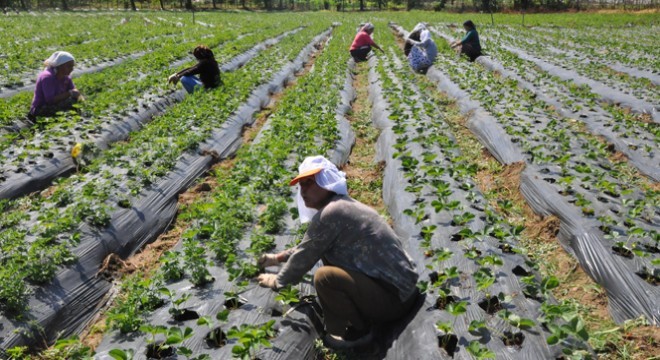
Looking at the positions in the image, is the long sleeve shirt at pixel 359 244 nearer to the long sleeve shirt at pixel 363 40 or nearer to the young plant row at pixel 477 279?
the young plant row at pixel 477 279

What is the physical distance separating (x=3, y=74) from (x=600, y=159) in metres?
11.8

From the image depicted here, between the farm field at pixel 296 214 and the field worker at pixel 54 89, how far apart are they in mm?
295

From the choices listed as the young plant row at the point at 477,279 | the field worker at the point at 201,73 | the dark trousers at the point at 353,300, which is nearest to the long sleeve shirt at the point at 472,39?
the field worker at the point at 201,73

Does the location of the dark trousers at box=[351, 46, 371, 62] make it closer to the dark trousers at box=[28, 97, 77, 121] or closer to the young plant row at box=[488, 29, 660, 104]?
the young plant row at box=[488, 29, 660, 104]

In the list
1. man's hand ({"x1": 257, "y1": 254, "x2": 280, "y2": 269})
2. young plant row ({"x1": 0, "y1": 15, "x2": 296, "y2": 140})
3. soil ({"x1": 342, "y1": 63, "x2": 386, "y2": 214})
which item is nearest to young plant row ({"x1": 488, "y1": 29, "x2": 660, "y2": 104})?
soil ({"x1": 342, "y1": 63, "x2": 386, "y2": 214})

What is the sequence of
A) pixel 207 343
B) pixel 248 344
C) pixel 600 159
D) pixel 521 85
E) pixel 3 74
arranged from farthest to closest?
pixel 521 85, pixel 3 74, pixel 600 159, pixel 207 343, pixel 248 344

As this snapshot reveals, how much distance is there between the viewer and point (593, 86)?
454 inches

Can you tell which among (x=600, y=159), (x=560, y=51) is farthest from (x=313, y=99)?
(x=560, y=51)

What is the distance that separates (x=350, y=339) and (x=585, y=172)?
379cm

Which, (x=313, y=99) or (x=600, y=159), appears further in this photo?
(x=313, y=99)

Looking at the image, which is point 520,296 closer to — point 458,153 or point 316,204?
point 316,204

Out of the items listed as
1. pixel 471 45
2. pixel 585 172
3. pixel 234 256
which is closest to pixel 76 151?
pixel 234 256

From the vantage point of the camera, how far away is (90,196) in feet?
16.5

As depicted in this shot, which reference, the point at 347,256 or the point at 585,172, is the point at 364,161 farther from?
the point at 347,256
